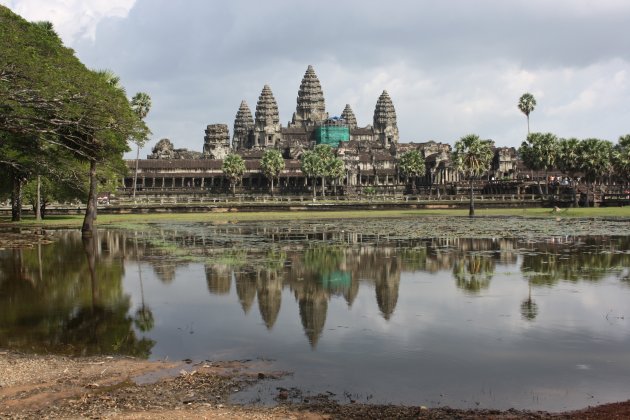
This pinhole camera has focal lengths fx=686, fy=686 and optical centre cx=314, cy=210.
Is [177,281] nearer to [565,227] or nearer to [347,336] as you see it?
[347,336]

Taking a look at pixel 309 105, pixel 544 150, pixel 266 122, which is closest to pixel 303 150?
pixel 266 122

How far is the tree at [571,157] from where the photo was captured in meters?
85.8

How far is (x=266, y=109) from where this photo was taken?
580 feet

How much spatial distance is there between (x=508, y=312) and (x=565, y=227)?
3114 cm

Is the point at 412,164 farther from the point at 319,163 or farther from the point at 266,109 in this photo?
the point at 266,109

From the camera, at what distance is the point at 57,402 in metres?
9.29

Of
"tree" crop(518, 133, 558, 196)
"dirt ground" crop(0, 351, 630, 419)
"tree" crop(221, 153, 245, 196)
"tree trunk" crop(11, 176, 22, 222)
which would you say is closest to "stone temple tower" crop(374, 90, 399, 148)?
"tree" crop(221, 153, 245, 196)

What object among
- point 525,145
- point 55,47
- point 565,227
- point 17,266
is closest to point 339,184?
point 525,145

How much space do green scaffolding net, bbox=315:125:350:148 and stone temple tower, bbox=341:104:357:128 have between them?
15.4 metres

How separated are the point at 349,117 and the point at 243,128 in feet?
98.3

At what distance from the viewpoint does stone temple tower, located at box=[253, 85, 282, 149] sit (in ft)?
570

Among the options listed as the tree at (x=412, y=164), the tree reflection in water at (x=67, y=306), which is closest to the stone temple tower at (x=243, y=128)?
the tree at (x=412, y=164)

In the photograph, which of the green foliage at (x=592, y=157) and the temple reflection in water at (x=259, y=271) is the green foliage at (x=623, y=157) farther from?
the temple reflection in water at (x=259, y=271)

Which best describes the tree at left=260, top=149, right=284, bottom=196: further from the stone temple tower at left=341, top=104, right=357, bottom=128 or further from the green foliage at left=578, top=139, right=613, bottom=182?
the stone temple tower at left=341, top=104, right=357, bottom=128
